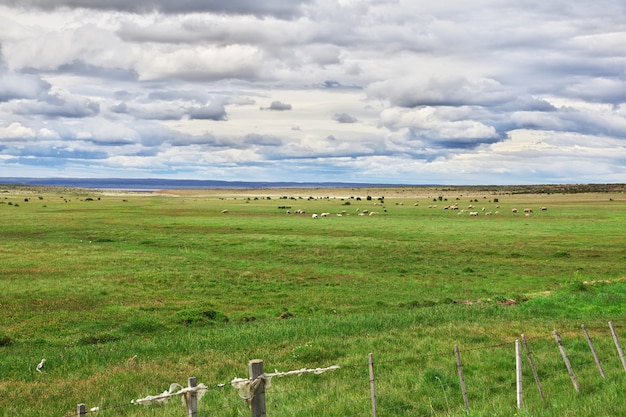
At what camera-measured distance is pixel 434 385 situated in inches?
563

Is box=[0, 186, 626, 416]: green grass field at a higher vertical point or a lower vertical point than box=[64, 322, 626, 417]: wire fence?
A: lower

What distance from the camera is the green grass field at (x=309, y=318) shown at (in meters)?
13.9

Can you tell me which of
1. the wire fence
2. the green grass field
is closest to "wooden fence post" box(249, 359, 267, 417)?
the wire fence

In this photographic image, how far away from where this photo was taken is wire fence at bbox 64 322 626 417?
12.1 meters

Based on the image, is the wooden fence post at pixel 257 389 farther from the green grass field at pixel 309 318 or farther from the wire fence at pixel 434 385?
the green grass field at pixel 309 318

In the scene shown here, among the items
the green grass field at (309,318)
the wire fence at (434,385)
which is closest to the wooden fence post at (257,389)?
the wire fence at (434,385)

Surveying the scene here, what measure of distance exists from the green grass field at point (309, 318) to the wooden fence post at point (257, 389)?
171 centimetres

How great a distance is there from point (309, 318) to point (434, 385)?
12.0 metres

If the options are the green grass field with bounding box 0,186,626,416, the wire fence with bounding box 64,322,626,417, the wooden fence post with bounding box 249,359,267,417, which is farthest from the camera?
the green grass field with bounding box 0,186,626,416

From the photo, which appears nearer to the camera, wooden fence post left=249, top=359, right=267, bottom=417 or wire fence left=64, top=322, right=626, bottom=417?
wooden fence post left=249, top=359, right=267, bottom=417

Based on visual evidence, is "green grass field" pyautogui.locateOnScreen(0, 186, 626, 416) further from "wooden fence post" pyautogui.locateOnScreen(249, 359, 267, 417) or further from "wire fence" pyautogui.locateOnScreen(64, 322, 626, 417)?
"wooden fence post" pyautogui.locateOnScreen(249, 359, 267, 417)

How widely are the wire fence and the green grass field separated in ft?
0.24

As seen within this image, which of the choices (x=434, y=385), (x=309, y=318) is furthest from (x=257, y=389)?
(x=309, y=318)

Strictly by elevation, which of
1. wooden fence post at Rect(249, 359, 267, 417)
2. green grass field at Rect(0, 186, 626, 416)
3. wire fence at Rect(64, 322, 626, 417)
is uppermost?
wooden fence post at Rect(249, 359, 267, 417)
